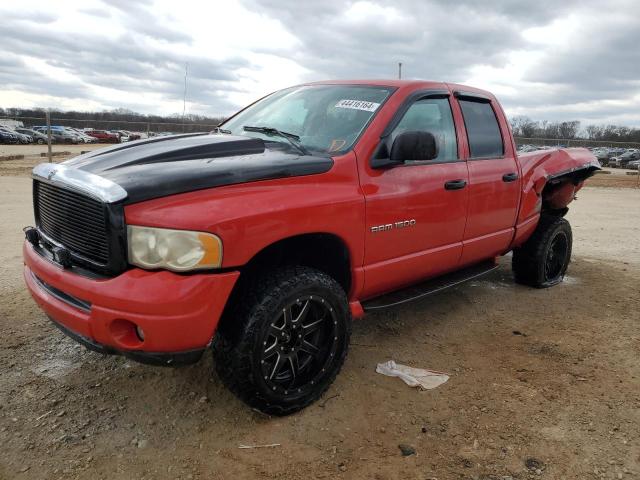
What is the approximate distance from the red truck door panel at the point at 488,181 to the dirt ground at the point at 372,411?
70cm

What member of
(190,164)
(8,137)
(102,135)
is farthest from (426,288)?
(102,135)

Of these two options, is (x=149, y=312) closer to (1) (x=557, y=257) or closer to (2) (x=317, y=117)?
(2) (x=317, y=117)

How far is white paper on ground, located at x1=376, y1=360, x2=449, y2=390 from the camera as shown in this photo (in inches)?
130

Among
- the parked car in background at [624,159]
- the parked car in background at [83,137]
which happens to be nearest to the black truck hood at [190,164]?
the parked car in background at [624,159]

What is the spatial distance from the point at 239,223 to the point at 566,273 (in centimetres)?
468

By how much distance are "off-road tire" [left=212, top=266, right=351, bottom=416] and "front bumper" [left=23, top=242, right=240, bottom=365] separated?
17 centimetres

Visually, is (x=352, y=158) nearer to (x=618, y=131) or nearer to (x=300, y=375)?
(x=300, y=375)

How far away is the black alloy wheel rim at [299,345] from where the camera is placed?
278 centimetres

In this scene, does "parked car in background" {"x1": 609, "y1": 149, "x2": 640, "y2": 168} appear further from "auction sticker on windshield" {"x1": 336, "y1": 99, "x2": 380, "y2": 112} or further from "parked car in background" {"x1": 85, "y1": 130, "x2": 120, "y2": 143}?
"parked car in background" {"x1": 85, "y1": 130, "x2": 120, "y2": 143}

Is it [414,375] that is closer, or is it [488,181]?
[414,375]

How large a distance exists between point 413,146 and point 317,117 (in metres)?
0.78

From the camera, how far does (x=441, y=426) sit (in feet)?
9.37

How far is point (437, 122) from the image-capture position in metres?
3.83

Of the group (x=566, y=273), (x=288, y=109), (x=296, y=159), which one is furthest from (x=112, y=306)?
(x=566, y=273)
